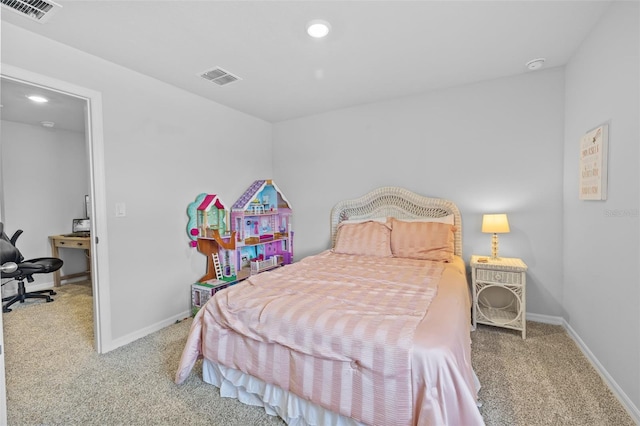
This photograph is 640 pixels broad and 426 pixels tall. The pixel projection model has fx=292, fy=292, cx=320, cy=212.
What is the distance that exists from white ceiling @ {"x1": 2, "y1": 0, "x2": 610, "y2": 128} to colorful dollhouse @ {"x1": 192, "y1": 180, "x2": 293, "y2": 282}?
1.32 metres

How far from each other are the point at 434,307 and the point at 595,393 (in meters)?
1.25

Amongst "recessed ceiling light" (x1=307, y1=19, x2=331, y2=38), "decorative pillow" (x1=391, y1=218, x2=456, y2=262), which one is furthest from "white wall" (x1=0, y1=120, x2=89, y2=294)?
"decorative pillow" (x1=391, y1=218, x2=456, y2=262)

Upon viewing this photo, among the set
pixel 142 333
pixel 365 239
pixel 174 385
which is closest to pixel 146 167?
pixel 142 333

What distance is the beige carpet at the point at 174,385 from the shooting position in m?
1.69

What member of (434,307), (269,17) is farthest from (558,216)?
(269,17)

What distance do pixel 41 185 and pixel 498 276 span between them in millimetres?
6065

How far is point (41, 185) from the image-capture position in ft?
14.2

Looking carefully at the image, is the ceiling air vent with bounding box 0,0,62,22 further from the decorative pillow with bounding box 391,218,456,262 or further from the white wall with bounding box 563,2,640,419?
the white wall with bounding box 563,2,640,419

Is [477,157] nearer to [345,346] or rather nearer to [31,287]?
[345,346]

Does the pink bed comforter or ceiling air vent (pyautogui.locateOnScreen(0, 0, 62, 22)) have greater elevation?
ceiling air vent (pyautogui.locateOnScreen(0, 0, 62, 22))

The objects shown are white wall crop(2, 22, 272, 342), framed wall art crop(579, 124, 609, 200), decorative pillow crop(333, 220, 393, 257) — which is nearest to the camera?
framed wall art crop(579, 124, 609, 200)

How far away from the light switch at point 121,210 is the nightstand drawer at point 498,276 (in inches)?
129

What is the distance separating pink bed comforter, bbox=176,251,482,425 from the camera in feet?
4.08

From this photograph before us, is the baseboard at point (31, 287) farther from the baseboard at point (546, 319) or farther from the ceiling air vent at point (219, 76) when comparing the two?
the baseboard at point (546, 319)
